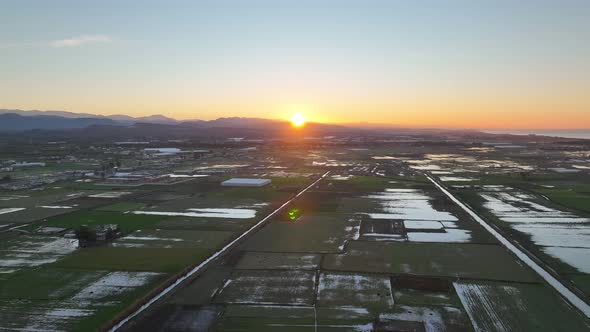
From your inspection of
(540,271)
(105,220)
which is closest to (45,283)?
(105,220)

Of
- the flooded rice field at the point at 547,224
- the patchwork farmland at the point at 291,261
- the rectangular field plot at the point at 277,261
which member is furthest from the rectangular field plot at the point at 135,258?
the flooded rice field at the point at 547,224

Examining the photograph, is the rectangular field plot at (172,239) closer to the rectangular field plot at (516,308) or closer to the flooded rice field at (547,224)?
the rectangular field plot at (516,308)

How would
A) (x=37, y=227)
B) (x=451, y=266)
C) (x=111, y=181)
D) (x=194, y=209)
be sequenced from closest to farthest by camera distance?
(x=451, y=266), (x=37, y=227), (x=194, y=209), (x=111, y=181)

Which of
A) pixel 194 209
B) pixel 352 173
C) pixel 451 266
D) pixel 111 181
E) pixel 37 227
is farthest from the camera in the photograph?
pixel 352 173

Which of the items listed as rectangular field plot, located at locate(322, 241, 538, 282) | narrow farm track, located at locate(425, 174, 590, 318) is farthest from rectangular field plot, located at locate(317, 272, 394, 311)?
narrow farm track, located at locate(425, 174, 590, 318)

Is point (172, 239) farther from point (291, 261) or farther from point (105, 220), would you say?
point (291, 261)

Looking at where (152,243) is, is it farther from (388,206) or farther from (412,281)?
(388,206)

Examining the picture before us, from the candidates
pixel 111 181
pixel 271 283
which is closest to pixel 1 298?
pixel 271 283
